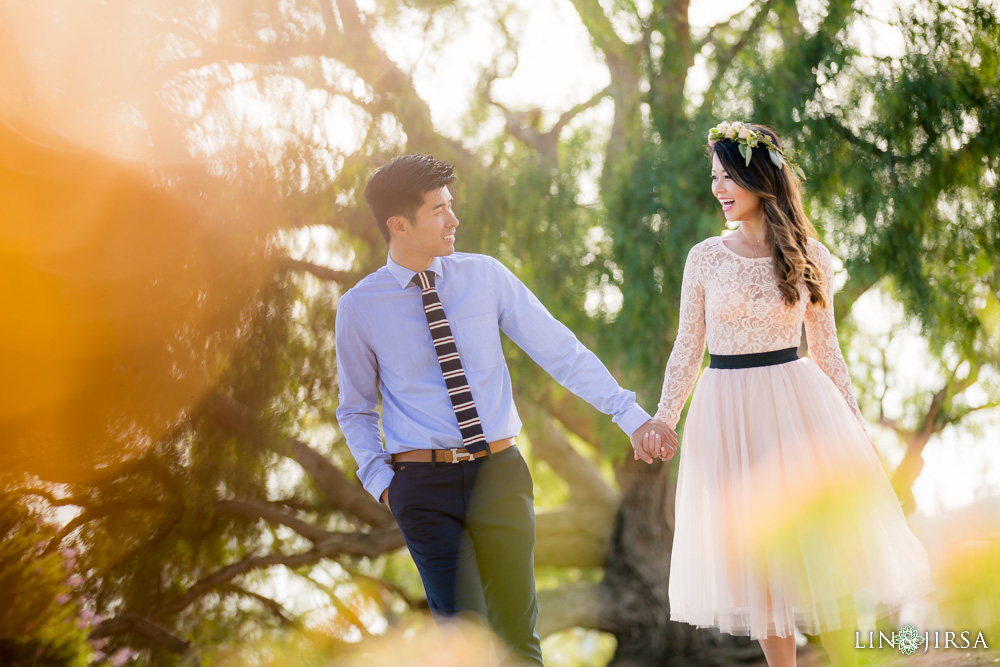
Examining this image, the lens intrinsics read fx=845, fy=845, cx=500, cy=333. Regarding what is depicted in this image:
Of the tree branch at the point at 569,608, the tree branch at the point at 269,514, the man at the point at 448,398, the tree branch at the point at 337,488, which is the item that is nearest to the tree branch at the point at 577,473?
the tree branch at the point at 569,608

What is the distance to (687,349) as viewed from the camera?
309cm

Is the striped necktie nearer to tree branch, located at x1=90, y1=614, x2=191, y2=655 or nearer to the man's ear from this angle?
the man's ear

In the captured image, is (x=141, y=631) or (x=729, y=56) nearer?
(x=729, y=56)

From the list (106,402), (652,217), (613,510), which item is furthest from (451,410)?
(613,510)

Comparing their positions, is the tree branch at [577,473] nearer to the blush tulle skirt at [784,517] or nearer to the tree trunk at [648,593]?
the tree trunk at [648,593]

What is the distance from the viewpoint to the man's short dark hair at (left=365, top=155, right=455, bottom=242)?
2.68 m

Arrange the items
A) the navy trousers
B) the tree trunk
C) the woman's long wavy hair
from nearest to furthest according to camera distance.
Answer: the navy trousers
the woman's long wavy hair
the tree trunk

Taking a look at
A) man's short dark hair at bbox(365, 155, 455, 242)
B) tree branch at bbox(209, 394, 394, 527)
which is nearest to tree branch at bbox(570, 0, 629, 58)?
man's short dark hair at bbox(365, 155, 455, 242)

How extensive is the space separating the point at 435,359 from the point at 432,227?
16.5 inches

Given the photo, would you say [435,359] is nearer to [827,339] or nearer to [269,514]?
[827,339]

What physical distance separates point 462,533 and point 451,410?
375 millimetres

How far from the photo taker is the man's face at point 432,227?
2.67 metres

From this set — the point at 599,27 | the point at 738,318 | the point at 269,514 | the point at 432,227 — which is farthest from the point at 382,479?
the point at 269,514

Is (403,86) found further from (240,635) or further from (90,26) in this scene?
(240,635)
